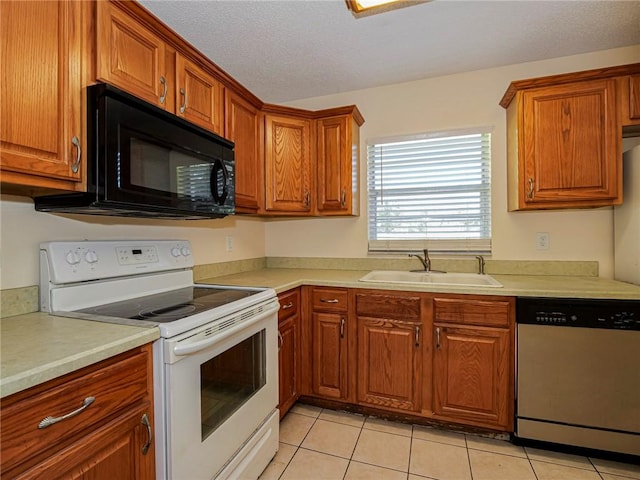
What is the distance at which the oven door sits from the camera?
108 cm

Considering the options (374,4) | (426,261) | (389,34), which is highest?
(389,34)

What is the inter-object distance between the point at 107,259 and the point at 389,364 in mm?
1644

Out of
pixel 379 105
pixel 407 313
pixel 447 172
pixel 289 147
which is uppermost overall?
pixel 379 105

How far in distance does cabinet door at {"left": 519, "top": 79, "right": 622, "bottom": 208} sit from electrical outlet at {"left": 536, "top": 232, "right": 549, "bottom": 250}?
1.06 ft

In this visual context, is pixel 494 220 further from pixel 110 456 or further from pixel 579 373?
pixel 110 456

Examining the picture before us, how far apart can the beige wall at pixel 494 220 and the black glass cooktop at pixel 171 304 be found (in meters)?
0.36

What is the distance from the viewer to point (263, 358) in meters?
1.63

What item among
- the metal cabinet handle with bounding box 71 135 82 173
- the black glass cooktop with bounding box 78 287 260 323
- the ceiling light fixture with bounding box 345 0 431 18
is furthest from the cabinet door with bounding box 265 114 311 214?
the metal cabinet handle with bounding box 71 135 82 173

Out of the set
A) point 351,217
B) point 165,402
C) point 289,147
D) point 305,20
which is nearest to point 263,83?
point 289,147

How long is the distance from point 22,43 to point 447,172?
2336 millimetres

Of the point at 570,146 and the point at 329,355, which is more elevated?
the point at 570,146

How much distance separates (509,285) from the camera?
183 cm

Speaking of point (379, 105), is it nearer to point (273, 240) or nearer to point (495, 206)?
point (495, 206)

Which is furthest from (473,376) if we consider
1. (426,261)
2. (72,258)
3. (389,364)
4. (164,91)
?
(164,91)
